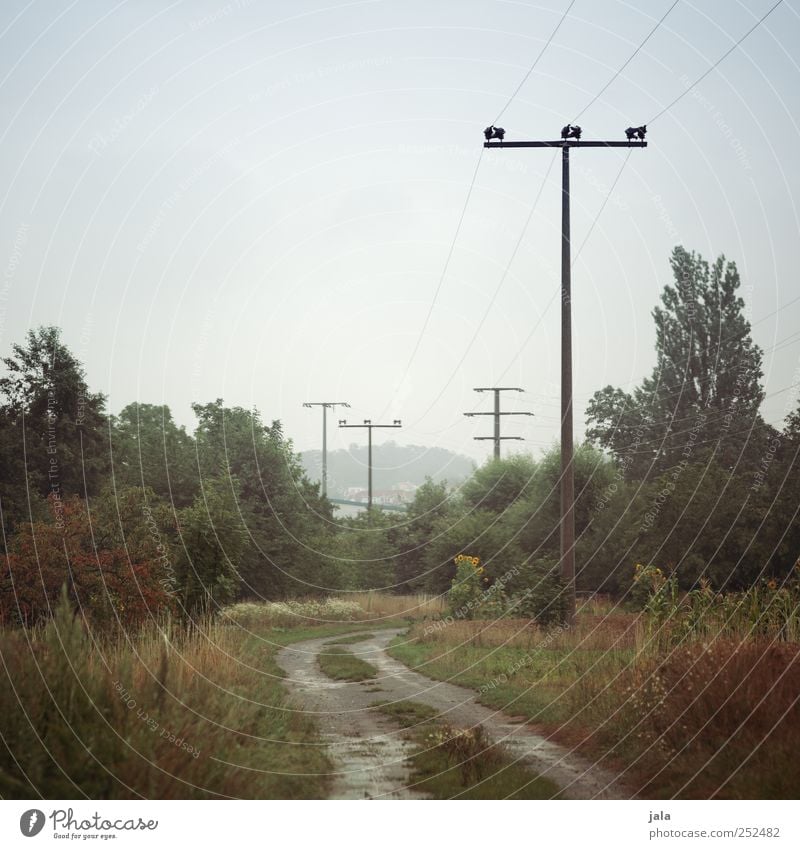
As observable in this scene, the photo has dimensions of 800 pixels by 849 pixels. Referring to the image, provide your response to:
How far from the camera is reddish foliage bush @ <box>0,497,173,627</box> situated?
450 inches

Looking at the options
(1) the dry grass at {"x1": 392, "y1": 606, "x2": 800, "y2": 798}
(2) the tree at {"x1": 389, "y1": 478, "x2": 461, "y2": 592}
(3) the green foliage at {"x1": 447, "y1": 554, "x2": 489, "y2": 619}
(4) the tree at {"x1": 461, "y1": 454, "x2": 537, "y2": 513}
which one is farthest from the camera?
(4) the tree at {"x1": 461, "y1": 454, "x2": 537, "y2": 513}

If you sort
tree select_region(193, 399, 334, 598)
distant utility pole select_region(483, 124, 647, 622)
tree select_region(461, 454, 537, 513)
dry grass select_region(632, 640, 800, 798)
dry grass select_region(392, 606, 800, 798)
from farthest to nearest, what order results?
tree select_region(461, 454, 537, 513), tree select_region(193, 399, 334, 598), distant utility pole select_region(483, 124, 647, 622), dry grass select_region(392, 606, 800, 798), dry grass select_region(632, 640, 800, 798)

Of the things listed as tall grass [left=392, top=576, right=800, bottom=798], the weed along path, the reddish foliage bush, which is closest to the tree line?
the reddish foliage bush

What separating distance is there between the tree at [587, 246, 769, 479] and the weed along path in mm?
22316

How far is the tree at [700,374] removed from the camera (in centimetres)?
3731

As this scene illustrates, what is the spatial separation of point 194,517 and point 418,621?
15884 millimetres

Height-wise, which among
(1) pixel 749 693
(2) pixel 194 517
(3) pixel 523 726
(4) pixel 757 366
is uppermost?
(4) pixel 757 366

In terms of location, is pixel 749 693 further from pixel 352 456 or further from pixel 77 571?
pixel 352 456

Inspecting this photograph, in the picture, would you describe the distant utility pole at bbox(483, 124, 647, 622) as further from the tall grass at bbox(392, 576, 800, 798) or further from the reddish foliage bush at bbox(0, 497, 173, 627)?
the reddish foliage bush at bbox(0, 497, 173, 627)

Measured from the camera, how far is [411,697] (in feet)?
47.6

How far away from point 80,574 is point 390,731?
5154 millimetres

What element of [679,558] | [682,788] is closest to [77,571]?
[682,788]

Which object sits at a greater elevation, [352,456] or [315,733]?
[352,456]

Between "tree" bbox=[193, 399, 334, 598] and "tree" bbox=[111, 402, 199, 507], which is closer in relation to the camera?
"tree" bbox=[111, 402, 199, 507]
